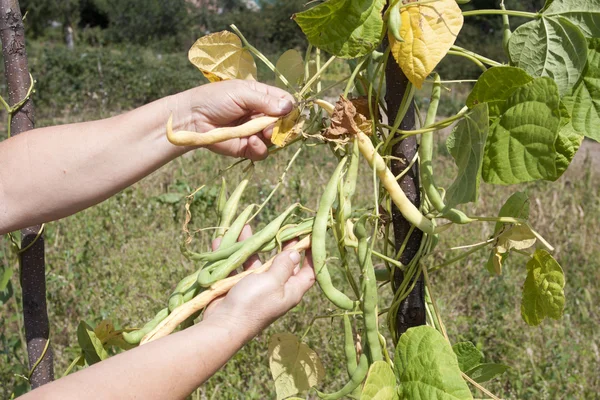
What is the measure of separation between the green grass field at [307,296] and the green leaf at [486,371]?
0.55 metres

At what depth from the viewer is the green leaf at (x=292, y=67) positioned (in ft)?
2.77

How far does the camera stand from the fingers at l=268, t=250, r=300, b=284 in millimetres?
742

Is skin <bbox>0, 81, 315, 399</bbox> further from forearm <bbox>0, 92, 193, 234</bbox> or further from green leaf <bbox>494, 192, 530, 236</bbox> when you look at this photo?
green leaf <bbox>494, 192, 530, 236</bbox>

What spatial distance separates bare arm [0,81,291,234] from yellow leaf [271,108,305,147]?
0.48 ft

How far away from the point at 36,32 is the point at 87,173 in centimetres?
1862

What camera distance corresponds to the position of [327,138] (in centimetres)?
71

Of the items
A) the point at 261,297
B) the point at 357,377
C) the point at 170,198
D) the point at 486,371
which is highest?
the point at 261,297

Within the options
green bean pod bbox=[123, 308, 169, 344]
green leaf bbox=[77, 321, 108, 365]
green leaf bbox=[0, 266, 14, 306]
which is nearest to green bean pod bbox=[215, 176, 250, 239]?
green bean pod bbox=[123, 308, 169, 344]

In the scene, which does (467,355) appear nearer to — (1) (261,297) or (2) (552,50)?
(1) (261,297)

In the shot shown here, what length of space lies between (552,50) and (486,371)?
1.53ft

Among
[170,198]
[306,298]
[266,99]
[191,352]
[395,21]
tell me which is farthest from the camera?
[170,198]

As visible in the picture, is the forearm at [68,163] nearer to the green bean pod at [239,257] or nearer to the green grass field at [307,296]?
the green bean pod at [239,257]

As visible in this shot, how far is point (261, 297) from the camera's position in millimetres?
722

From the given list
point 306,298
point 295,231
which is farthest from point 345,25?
point 306,298
